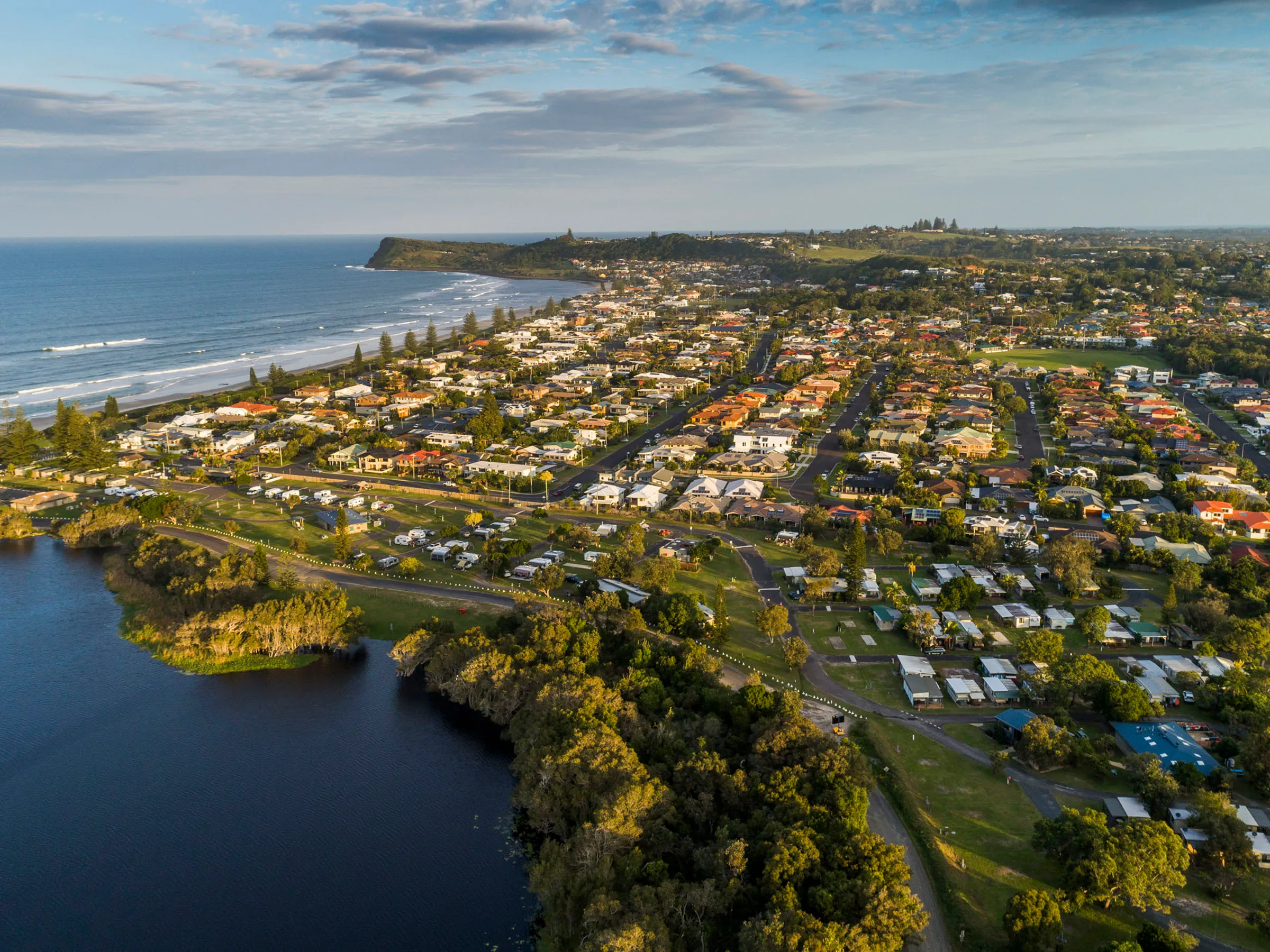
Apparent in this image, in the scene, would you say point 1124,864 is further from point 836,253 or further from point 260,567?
point 836,253

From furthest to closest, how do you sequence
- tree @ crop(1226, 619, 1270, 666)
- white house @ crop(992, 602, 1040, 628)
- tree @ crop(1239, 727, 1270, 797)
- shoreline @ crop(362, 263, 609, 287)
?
shoreline @ crop(362, 263, 609, 287) < white house @ crop(992, 602, 1040, 628) < tree @ crop(1226, 619, 1270, 666) < tree @ crop(1239, 727, 1270, 797)

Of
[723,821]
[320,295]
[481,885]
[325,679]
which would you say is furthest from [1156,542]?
[320,295]

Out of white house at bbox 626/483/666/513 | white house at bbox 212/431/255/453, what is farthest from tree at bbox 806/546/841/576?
white house at bbox 212/431/255/453

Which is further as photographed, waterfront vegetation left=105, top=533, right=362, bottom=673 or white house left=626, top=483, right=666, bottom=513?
white house left=626, top=483, right=666, bottom=513

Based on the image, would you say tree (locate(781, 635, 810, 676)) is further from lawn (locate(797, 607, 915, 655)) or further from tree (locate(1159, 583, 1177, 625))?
tree (locate(1159, 583, 1177, 625))

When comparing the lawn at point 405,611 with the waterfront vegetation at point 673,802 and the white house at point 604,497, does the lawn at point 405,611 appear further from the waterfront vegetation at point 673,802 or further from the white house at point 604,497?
the white house at point 604,497

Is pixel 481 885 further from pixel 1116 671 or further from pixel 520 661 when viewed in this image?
pixel 1116 671
